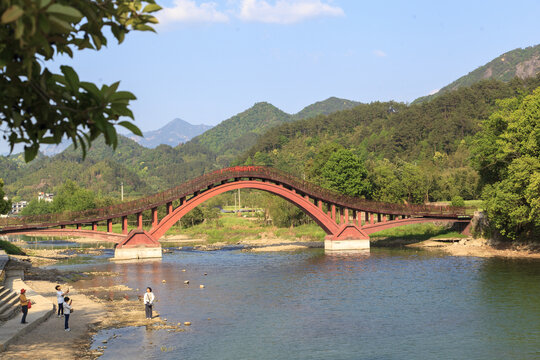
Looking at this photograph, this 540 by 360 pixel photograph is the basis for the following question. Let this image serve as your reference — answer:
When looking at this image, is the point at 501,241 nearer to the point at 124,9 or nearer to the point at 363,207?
the point at 363,207

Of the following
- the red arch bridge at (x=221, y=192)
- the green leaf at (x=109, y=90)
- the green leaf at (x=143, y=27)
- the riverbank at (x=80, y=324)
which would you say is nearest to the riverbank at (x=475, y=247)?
the red arch bridge at (x=221, y=192)

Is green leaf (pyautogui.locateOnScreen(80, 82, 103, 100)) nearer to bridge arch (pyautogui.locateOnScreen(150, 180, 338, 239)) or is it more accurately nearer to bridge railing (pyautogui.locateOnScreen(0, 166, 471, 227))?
bridge railing (pyautogui.locateOnScreen(0, 166, 471, 227))

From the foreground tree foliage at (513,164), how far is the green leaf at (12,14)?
49.7 metres

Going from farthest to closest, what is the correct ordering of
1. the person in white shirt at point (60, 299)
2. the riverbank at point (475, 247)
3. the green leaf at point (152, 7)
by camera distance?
the riverbank at point (475, 247) → the person in white shirt at point (60, 299) → the green leaf at point (152, 7)

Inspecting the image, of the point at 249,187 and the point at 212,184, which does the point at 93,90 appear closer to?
the point at 212,184

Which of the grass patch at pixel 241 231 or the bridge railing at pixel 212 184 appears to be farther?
the grass patch at pixel 241 231

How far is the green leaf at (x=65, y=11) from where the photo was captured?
6260mm

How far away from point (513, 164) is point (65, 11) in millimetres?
52473

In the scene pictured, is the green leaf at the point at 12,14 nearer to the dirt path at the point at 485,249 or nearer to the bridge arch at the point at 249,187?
the bridge arch at the point at 249,187

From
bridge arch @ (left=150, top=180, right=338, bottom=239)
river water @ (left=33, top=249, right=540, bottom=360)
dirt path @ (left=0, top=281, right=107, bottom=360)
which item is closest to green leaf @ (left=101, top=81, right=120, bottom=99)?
dirt path @ (left=0, top=281, right=107, bottom=360)

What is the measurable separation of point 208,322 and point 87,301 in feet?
30.1

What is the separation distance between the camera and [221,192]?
64.9 m

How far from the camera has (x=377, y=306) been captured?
34438 mm

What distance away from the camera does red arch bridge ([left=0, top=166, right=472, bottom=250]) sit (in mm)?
58750
